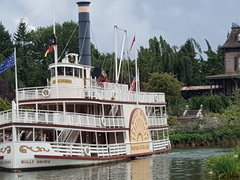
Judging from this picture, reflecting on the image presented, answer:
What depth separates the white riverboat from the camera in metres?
36.0

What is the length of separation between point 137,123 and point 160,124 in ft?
12.7

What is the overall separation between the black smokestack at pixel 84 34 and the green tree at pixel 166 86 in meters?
30.3

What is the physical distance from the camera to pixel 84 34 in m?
50.6

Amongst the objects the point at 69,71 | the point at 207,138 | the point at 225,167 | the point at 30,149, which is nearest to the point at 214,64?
the point at 207,138

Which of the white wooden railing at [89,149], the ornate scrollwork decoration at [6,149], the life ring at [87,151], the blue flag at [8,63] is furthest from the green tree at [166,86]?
the ornate scrollwork decoration at [6,149]

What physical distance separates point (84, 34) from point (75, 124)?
13.6 metres

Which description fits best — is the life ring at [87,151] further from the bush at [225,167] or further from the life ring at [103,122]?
the bush at [225,167]

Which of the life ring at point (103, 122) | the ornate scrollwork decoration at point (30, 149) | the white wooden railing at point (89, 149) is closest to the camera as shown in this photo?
the ornate scrollwork decoration at point (30, 149)

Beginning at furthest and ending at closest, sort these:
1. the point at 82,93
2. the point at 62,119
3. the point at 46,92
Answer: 1. the point at 82,93
2. the point at 46,92
3. the point at 62,119

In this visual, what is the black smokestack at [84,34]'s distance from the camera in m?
50.4

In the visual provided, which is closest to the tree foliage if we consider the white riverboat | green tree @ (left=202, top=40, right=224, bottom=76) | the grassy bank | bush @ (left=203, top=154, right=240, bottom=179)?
green tree @ (left=202, top=40, right=224, bottom=76)

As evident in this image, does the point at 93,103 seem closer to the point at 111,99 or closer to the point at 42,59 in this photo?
the point at 111,99

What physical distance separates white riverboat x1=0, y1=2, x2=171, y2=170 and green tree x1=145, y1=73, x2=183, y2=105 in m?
33.5

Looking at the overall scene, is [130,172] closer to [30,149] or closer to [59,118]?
[59,118]
